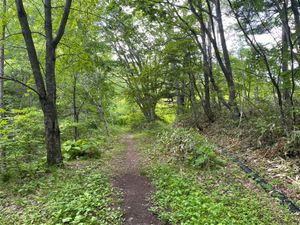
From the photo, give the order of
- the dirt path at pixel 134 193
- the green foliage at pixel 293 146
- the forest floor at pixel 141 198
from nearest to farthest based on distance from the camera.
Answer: the forest floor at pixel 141 198 < the dirt path at pixel 134 193 < the green foliage at pixel 293 146

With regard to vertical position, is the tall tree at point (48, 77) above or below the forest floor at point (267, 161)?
above

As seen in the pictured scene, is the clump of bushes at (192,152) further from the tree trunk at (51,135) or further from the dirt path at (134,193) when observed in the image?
the tree trunk at (51,135)

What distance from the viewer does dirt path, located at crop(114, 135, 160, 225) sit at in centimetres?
301

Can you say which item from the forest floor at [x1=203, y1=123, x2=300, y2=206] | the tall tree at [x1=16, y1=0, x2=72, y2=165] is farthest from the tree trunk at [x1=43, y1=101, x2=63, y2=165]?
the forest floor at [x1=203, y1=123, x2=300, y2=206]

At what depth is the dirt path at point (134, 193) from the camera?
3.01m

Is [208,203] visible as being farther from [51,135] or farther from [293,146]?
[51,135]

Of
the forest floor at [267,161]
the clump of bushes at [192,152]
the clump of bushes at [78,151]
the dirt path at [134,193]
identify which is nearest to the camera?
the dirt path at [134,193]

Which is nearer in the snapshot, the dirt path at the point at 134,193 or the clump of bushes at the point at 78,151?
the dirt path at the point at 134,193

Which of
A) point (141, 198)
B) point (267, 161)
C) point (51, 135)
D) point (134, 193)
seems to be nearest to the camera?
point (141, 198)

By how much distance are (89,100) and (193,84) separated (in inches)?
250

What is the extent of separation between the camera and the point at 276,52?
18.8 feet

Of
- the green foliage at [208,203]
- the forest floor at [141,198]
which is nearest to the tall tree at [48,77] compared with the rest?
the forest floor at [141,198]

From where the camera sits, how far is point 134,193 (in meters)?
3.94

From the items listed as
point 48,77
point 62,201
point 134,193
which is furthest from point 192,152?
point 48,77
